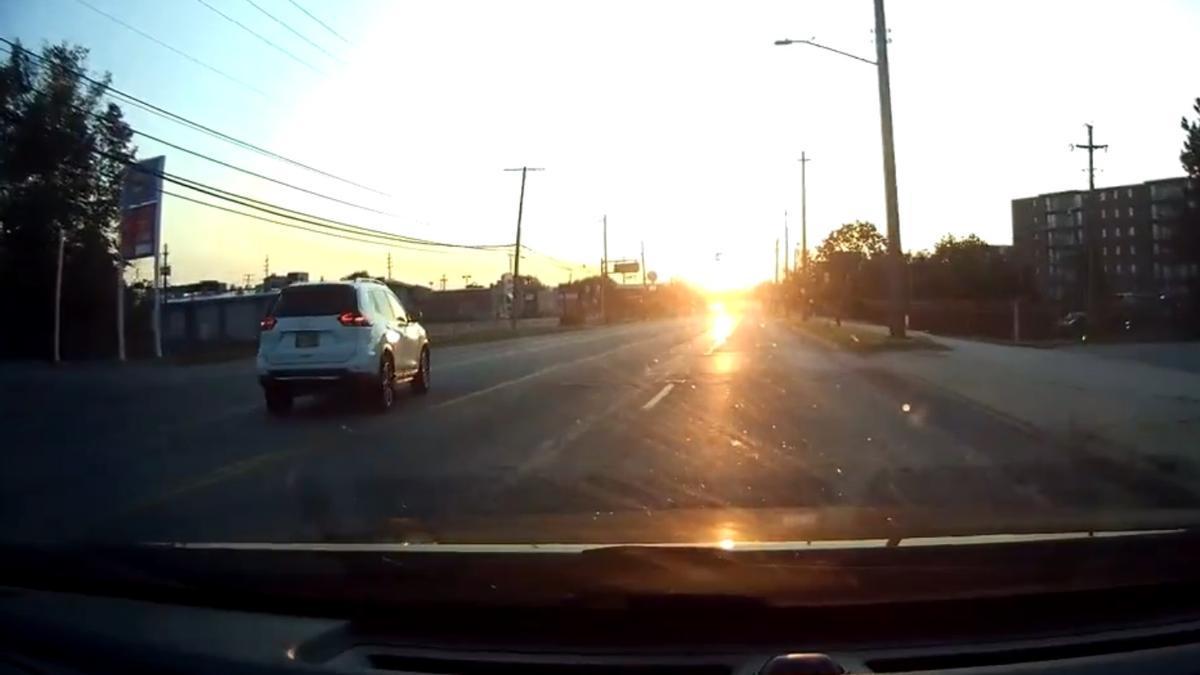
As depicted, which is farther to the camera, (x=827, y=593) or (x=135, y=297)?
(x=135, y=297)

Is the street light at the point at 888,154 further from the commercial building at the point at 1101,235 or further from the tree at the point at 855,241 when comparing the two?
the commercial building at the point at 1101,235

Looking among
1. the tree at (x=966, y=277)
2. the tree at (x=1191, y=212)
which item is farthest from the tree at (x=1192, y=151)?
the tree at (x=966, y=277)

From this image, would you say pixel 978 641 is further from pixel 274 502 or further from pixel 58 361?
pixel 58 361

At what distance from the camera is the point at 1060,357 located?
100 feet

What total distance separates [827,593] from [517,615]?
0.99 meters

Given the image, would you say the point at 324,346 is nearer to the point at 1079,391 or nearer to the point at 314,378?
the point at 314,378

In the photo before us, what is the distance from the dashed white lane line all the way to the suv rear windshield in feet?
14.1

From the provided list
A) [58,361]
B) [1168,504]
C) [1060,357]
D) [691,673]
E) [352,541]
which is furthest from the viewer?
[58,361]

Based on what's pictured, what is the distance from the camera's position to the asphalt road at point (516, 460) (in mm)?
8750

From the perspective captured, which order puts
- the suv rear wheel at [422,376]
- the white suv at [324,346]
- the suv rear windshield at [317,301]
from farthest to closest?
1. the suv rear wheel at [422,376]
2. the suv rear windshield at [317,301]
3. the white suv at [324,346]

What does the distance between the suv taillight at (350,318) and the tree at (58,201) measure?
21.8 meters

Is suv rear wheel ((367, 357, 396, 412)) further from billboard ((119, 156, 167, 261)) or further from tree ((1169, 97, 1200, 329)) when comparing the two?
tree ((1169, 97, 1200, 329))

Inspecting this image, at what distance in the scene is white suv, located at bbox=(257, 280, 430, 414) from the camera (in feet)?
58.3

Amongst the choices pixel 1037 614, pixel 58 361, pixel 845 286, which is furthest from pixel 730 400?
pixel 845 286
